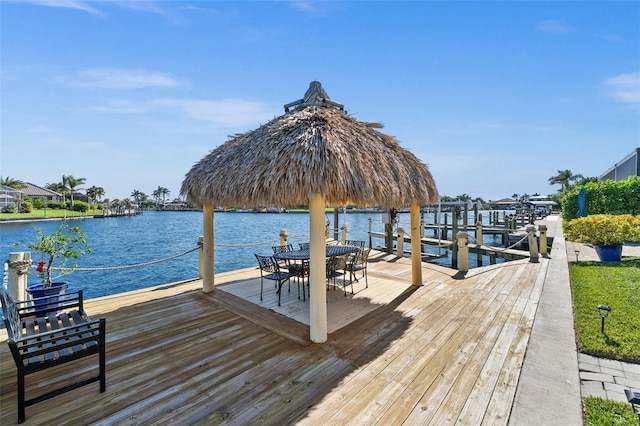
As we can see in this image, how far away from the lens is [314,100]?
4828 mm

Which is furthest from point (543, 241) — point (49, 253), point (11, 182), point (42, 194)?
point (42, 194)

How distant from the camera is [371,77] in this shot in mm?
8984

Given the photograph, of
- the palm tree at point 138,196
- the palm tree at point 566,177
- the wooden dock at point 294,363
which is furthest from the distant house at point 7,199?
the palm tree at point 566,177

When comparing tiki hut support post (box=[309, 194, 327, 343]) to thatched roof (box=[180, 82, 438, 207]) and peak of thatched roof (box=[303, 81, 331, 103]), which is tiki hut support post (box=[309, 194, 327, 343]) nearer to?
Answer: thatched roof (box=[180, 82, 438, 207])

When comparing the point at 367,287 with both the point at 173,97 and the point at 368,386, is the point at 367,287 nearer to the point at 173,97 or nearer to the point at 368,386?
the point at 368,386

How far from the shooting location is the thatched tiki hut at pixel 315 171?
11.3 ft

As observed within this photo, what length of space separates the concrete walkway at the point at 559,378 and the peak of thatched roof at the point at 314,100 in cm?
450

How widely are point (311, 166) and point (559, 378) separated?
3.44 metres

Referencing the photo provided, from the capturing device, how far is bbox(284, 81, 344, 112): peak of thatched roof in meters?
4.74

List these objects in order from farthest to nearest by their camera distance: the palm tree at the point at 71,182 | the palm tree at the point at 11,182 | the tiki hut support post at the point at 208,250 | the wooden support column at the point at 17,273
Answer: the palm tree at the point at 71,182 < the palm tree at the point at 11,182 < the tiki hut support post at the point at 208,250 < the wooden support column at the point at 17,273

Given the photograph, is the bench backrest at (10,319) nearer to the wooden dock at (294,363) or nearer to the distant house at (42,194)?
the wooden dock at (294,363)

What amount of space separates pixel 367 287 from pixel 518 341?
283 centimetres

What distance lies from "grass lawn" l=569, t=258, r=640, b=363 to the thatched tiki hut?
3.09 metres

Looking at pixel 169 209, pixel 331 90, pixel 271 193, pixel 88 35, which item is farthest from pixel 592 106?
pixel 169 209
